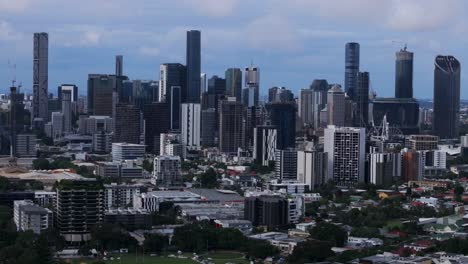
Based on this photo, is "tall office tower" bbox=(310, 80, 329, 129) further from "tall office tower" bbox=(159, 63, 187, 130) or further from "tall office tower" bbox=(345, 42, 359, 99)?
"tall office tower" bbox=(159, 63, 187, 130)

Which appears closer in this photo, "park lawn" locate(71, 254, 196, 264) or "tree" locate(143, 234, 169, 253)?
"park lawn" locate(71, 254, 196, 264)

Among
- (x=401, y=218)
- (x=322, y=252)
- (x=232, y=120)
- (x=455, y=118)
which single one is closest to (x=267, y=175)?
(x=232, y=120)

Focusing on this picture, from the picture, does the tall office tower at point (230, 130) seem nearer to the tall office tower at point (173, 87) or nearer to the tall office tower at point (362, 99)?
the tall office tower at point (173, 87)

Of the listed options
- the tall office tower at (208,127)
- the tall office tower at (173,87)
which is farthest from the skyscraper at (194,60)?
the tall office tower at (208,127)

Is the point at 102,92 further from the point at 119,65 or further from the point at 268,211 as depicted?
the point at 268,211

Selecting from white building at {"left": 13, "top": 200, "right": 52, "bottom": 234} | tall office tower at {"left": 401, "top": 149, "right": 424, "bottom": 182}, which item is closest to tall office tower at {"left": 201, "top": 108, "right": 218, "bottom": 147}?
tall office tower at {"left": 401, "top": 149, "right": 424, "bottom": 182}

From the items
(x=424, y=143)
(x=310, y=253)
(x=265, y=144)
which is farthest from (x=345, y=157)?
(x=310, y=253)
